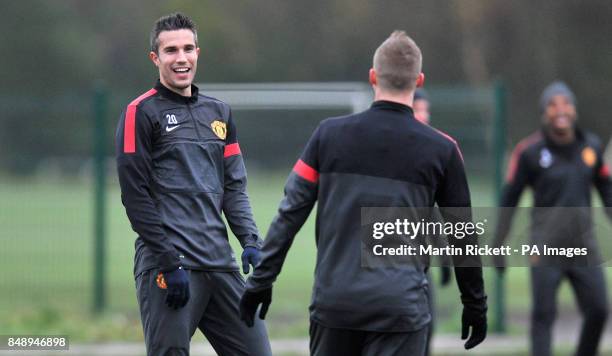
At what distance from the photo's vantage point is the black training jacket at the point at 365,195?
16.0 feet

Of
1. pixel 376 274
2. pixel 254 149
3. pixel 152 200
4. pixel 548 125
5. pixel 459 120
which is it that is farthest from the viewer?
pixel 254 149

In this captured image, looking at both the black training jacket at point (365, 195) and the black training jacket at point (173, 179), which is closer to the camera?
the black training jacket at point (365, 195)

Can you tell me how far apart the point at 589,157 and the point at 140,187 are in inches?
165

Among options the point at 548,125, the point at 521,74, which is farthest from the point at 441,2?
the point at 548,125

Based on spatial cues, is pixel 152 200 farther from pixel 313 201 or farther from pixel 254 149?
A: pixel 254 149

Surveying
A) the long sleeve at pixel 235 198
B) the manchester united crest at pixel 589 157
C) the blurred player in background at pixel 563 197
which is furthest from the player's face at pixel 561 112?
the long sleeve at pixel 235 198

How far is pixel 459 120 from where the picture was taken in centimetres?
1212

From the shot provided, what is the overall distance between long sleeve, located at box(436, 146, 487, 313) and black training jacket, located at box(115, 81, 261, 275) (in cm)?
124

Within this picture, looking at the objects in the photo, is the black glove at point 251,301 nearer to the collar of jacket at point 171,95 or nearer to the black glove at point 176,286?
the black glove at point 176,286

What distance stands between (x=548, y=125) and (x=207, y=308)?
3.75m

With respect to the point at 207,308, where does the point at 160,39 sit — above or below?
above

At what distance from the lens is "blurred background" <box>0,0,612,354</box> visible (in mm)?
11664

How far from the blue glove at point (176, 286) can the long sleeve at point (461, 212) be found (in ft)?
4.19

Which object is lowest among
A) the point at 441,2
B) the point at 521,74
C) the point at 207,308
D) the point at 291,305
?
the point at 291,305
